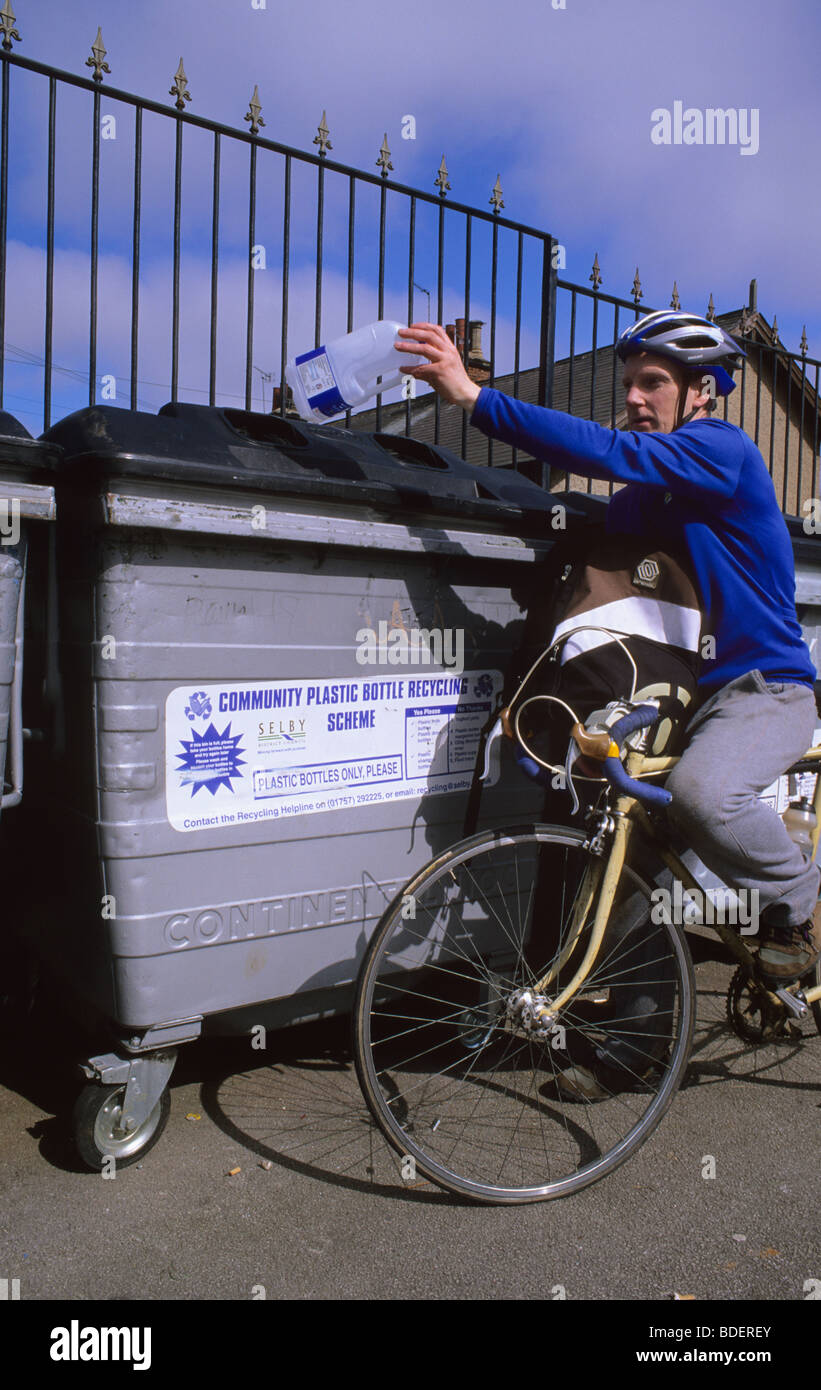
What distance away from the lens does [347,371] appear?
328 cm

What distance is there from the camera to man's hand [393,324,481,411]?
Answer: 262 cm

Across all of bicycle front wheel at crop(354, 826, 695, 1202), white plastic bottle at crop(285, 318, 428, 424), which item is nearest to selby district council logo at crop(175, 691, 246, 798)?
bicycle front wheel at crop(354, 826, 695, 1202)

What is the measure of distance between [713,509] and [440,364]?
801 mm

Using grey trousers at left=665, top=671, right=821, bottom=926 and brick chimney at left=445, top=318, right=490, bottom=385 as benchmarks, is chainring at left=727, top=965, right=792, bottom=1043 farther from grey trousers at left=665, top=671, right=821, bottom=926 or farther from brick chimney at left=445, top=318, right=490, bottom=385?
brick chimney at left=445, top=318, right=490, bottom=385

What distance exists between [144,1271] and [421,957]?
1073 mm

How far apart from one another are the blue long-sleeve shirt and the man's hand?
0.18 feet

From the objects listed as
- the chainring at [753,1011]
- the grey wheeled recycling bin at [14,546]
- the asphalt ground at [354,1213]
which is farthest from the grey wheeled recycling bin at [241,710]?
the chainring at [753,1011]

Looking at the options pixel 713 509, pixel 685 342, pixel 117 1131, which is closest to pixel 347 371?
pixel 685 342

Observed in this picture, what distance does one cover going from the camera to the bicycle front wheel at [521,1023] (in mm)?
2533

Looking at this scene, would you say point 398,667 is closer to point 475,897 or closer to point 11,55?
point 475,897

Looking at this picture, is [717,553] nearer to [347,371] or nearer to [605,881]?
[605,881]

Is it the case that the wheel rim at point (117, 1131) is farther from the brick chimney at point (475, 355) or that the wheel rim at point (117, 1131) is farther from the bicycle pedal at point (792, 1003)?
the brick chimney at point (475, 355)

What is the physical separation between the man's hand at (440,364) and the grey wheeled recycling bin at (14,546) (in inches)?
36.5

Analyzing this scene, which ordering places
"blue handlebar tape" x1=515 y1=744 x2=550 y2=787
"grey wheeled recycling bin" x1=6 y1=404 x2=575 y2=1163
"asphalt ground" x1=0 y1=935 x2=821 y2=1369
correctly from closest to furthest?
"asphalt ground" x1=0 y1=935 x2=821 y2=1369 → "grey wheeled recycling bin" x1=6 y1=404 x2=575 y2=1163 → "blue handlebar tape" x1=515 y1=744 x2=550 y2=787
